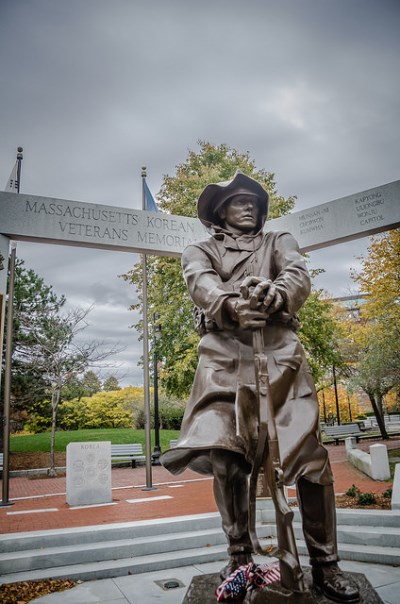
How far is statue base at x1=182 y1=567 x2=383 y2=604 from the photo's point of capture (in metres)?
2.14

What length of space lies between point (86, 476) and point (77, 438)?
638 inches

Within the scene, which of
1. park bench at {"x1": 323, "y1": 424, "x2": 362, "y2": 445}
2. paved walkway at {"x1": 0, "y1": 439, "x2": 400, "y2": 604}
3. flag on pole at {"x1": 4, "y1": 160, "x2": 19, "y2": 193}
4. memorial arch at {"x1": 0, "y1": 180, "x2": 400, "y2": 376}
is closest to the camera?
paved walkway at {"x1": 0, "y1": 439, "x2": 400, "y2": 604}

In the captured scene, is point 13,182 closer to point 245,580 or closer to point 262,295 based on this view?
point 262,295

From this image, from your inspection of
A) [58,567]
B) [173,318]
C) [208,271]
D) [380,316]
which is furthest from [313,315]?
[208,271]

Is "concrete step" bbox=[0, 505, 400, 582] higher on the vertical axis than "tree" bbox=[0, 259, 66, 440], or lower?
lower

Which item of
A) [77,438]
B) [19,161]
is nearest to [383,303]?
[19,161]

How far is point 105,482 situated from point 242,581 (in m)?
7.88

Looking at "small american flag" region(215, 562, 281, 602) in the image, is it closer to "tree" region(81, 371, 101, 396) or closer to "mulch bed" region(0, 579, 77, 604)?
"mulch bed" region(0, 579, 77, 604)

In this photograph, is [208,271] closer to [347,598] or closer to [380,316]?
[347,598]

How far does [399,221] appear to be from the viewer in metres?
7.61

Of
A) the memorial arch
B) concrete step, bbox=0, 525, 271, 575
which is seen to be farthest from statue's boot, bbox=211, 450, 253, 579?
the memorial arch

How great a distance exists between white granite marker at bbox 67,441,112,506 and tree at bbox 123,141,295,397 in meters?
5.46

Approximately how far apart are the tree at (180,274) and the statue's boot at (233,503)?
474 inches

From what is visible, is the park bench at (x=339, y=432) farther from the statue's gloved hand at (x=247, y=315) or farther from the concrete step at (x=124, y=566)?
the statue's gloved hand at (x=247, y=315)
